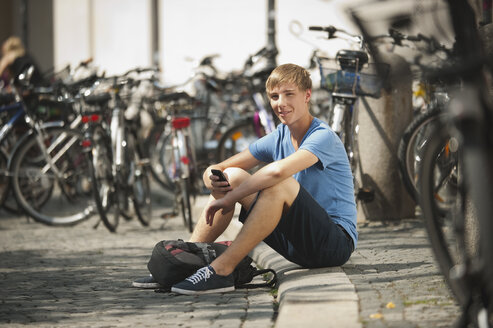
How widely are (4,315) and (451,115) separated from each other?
2672 mm

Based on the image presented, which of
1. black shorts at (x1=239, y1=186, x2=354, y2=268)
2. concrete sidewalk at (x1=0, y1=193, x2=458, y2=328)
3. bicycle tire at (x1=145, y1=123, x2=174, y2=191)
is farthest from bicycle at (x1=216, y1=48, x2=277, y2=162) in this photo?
black shorts at (x1=239, y1=186, x2=354, y2=268)

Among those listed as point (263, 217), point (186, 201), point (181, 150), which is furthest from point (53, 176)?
point (263, 217)

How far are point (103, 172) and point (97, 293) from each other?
2.97m

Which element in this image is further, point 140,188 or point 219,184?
point 140,188

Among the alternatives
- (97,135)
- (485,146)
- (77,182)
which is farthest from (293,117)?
(77,182)

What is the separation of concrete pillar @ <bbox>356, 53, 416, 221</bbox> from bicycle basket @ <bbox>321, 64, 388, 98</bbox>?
1.98 ft

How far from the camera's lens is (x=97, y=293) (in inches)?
200

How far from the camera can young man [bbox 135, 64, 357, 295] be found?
4656 mm

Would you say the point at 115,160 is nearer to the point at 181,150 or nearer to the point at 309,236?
the point at 181,150

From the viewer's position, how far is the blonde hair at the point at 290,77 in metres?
5.02

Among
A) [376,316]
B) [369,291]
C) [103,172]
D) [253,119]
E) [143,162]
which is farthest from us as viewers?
[253,119]

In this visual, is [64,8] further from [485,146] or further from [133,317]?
[485,146]

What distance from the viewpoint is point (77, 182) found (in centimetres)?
864

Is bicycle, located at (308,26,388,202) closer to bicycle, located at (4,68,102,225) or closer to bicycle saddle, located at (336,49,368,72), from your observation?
bicycle saddle, located at (336,49,368,72)
